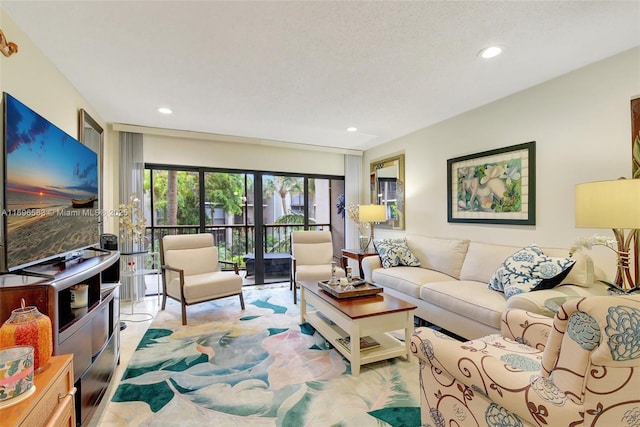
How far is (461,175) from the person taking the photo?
3.57 meters

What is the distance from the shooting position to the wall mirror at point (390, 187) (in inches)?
180

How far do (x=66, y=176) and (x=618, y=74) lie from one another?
412 centimetres

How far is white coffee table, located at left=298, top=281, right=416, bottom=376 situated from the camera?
85.2 inches

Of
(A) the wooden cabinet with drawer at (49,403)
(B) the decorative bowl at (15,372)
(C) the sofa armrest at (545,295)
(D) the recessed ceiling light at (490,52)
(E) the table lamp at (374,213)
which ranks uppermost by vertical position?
(D) the recessed ceiling light at (490,52)

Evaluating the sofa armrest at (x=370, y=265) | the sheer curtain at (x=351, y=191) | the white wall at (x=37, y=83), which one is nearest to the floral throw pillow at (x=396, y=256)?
the sofa armrest at (x=370, y=265)

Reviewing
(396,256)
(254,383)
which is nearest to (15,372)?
(254,383)

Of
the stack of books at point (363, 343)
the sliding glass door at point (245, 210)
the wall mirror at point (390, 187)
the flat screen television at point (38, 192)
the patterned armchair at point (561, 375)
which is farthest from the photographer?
the wall mirror at point (390, 187)

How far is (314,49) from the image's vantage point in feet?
6.97

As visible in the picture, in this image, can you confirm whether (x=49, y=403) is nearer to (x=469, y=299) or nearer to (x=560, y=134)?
(x=469, y=299)

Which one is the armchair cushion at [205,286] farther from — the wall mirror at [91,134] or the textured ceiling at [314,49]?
the textured ceiling at [314,49]

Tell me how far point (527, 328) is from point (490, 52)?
1914 millimetres

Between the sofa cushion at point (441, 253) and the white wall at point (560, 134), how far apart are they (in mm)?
223

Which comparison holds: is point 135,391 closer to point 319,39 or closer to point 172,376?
point 172,376

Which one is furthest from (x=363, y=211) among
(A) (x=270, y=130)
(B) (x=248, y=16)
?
(B) (x=248, y=16)
